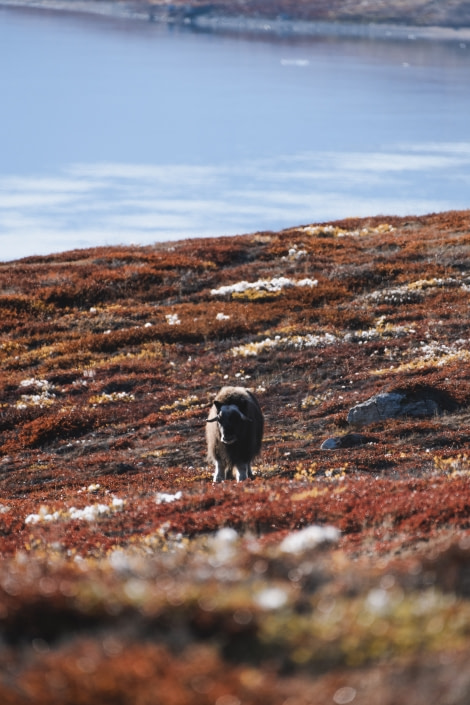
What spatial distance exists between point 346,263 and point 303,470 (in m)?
27.1

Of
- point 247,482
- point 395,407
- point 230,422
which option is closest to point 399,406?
point 395,407

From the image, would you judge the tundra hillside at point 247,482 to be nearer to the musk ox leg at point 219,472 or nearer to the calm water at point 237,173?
the musk ox leg at point 219,472

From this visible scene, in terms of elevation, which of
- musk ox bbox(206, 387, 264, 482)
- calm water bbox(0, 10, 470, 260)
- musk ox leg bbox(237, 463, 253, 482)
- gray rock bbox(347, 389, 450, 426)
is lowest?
calm water bbox(0, 10, 470, 260)

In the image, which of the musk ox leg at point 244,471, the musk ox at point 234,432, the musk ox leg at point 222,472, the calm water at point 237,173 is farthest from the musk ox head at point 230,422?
the calm water at point 237,173

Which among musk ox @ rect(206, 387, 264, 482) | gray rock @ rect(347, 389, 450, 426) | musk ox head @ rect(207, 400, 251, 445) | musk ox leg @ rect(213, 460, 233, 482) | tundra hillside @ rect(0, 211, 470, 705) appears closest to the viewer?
tundra hillside @ rect(0, 211, 470, 705)

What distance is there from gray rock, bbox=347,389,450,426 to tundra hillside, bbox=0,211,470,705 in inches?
2.9

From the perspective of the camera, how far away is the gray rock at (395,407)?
20.7 meters

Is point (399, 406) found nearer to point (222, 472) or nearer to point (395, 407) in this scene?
point (395, 407)

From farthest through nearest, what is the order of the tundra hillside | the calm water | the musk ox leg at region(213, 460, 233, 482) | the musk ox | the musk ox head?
the calm water < the musk ox leg at region(213, 460, 233, 482) < the musk ox < the musk ox head < the tundra hillside

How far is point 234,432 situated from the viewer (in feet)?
50.7

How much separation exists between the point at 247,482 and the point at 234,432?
144 cm

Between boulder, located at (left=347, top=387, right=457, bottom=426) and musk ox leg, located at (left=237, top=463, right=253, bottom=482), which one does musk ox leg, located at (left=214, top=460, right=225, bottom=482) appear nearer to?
musk ox leg, located at (left=237, top=463, right=253, bottom=482)

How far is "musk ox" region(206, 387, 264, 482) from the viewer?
51.1 ft

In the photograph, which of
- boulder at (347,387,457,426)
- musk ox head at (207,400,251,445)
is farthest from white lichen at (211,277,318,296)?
musk ox head at (207,400,251,445)
